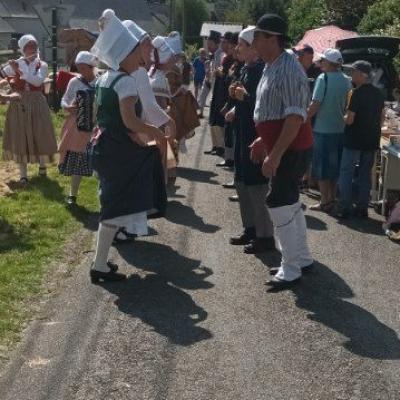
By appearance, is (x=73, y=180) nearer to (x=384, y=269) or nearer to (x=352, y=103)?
(x=352, y=103)

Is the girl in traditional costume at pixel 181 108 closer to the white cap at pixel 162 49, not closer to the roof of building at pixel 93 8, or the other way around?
the white cap at pixel 162 49

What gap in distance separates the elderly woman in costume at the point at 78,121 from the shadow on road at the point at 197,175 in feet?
7.71

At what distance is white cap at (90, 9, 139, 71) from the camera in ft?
19.0

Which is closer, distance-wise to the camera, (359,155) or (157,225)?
(157,225)

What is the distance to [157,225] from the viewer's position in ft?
26.6

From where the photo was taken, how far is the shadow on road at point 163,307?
17.0ft

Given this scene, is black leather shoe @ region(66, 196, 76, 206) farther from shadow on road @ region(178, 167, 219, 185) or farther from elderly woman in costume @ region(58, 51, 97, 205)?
shadow on road @ region(178, 167, 219, 185)

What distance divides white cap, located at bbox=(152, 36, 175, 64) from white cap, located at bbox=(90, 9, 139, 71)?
138 inches

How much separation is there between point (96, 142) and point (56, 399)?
2401mm

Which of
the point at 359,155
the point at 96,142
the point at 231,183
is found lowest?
the point at 231,183

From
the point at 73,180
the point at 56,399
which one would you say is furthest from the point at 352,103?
the point at 56,399

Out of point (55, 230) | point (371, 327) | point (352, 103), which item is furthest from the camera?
point (352, 103)

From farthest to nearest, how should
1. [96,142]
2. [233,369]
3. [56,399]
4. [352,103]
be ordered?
[352,103]
[96,142]
[233,369]
[56,399]

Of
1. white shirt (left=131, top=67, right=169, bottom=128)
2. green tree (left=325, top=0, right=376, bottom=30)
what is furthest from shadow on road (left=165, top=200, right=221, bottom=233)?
green tree (left=325, top=0, right=376, bottom=30)
